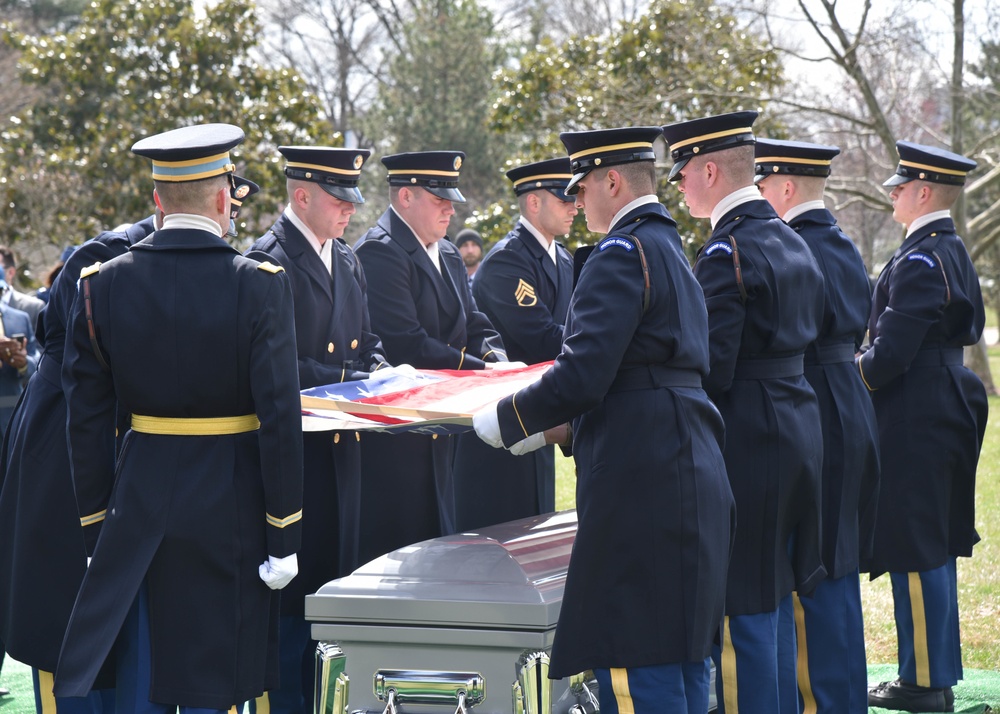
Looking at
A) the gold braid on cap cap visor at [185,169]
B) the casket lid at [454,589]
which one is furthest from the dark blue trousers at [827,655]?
the gold braid on cap cap visor at [185,169]

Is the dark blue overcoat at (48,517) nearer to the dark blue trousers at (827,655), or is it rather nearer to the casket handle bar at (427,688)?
the casket handle bar at (427,688)

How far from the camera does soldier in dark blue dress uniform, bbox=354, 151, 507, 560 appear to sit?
4.87 metres

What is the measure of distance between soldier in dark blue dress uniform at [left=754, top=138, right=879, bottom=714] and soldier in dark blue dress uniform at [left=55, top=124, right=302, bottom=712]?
202 centimetres

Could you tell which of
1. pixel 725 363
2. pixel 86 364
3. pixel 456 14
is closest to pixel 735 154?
pixel 725 363

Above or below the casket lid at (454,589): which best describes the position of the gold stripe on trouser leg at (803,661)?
below

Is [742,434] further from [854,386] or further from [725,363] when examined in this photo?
[854,386]

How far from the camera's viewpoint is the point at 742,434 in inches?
146

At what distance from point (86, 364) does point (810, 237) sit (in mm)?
2663

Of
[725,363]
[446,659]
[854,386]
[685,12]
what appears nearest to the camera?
[446,659]

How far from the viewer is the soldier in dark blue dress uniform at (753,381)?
144 inches

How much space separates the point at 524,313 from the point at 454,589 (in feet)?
7.85

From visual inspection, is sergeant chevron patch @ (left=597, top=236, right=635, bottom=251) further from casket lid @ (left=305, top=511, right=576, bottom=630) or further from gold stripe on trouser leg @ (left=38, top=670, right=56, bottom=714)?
gold stripe on trouser leg @ (left=38, top=670, right=56, bottom=714)

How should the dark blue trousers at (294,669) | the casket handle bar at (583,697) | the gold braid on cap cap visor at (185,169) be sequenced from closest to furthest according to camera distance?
the gold braid on cap cap visor at (185,169) → the casket handle bar at (583,697) → the dark blue trousers at (294,669)

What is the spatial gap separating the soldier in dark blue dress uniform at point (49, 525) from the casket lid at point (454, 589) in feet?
2.97
